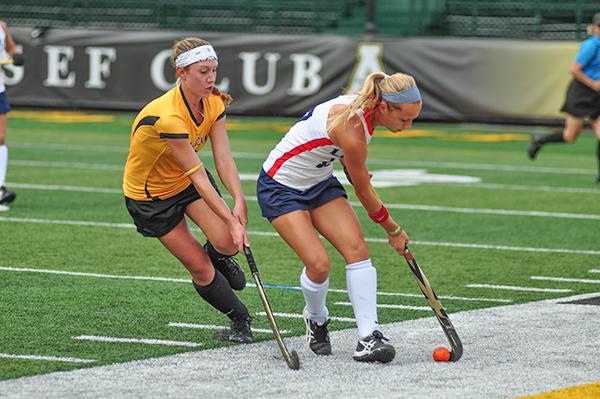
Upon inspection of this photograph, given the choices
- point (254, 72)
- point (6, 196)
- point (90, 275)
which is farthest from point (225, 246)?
point (254, 72)

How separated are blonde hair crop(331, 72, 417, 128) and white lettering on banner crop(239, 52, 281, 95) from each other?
635 inches

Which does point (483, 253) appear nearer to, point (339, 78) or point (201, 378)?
point (201, 378)

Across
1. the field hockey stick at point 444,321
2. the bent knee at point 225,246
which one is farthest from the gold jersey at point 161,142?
the field hockey stick at point 444,321

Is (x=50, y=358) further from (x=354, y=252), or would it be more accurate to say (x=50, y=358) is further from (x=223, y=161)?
(x=354, y=252)

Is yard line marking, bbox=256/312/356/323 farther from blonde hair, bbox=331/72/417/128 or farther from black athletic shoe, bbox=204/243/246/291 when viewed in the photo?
blonde hair, bbox=331/72/417/128

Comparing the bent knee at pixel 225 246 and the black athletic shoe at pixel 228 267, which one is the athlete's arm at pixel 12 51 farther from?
the bent knee at pixel 225 246

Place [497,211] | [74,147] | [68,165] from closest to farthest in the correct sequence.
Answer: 1. [497,211]
2. [68,165]
3. [74,147]

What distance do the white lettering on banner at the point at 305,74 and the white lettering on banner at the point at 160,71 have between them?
86.8 inches

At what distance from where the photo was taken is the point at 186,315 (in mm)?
8094

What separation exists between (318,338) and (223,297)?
631 millimetres

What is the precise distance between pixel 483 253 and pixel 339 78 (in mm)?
11940

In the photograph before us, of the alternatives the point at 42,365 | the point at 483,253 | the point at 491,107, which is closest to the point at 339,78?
the point at 491,107

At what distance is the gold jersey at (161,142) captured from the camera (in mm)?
7254

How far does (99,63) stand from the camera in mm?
24016
